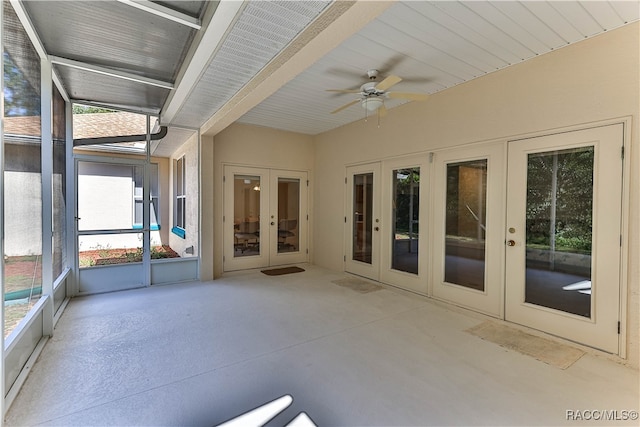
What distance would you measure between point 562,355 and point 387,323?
1.63 metres

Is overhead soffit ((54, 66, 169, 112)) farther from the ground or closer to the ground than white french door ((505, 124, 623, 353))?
farther from the ground

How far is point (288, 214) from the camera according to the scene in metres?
6.54

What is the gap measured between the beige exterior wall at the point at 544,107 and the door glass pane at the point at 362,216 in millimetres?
492

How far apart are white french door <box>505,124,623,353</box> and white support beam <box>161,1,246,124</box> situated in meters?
3.25

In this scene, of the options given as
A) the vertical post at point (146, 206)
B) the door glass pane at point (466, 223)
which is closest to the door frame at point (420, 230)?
the door glass pane at point (466, 223)

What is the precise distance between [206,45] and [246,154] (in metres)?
3.37

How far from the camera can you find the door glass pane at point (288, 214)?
21.1 ft

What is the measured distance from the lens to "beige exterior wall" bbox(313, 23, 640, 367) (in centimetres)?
260

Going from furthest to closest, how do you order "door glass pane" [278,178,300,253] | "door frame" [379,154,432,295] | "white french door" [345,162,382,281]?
"door glass pane" [278,178,300,253] → "white french door" [345,162,382,281] → "door frame" [379,154,432,295]

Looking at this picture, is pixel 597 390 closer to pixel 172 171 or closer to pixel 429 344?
pixel 429 344

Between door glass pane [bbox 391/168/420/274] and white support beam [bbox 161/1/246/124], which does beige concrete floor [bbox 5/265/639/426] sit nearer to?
door glass pane [bbox 391/168/420/274]

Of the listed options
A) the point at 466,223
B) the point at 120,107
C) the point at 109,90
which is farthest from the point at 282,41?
the point at 120,107

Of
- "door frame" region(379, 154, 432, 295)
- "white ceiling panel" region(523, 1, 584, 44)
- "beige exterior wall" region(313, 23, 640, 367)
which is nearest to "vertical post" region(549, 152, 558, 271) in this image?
"beige exterior wall" region(313, 23, 640, 367)

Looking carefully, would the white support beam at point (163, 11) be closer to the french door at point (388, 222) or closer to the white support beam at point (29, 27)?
the white support beam at point (29, 27)
